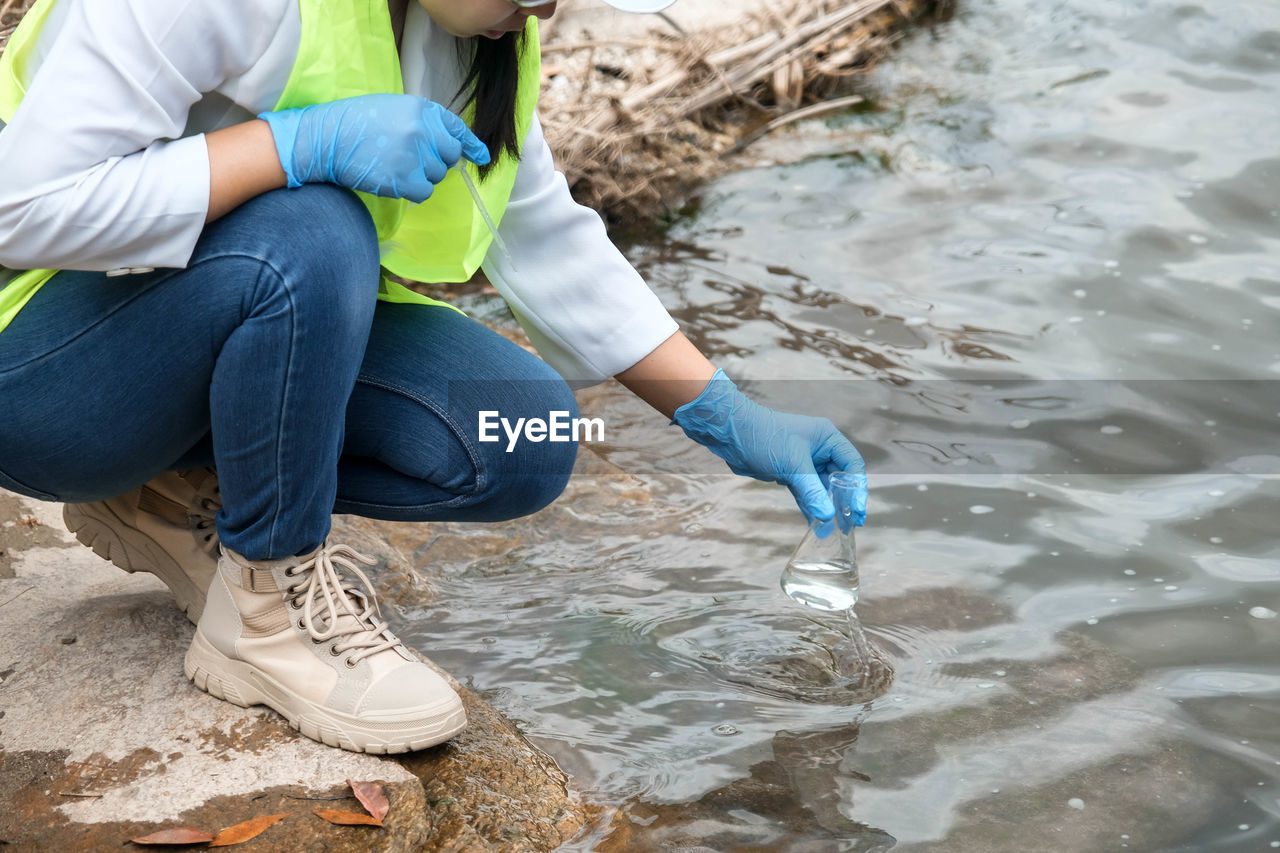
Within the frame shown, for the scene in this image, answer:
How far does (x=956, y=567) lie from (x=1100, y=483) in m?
0.58

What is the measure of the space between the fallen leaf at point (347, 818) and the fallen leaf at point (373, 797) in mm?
10

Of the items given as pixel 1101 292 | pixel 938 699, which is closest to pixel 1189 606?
pixel 938 699

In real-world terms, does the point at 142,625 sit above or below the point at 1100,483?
above

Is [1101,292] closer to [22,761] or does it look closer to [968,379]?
[968,379]

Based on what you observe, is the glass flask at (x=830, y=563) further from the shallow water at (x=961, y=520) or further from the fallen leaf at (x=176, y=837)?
the fallen leaf at (x=176, y=837)

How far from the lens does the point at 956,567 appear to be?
2.86m

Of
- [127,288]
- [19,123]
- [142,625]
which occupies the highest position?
[19,123]

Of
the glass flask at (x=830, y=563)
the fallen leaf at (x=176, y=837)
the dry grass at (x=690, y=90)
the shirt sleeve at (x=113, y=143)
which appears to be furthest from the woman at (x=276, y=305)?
the dry grass at (x=690, y=90)

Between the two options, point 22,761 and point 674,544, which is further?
point 674,544

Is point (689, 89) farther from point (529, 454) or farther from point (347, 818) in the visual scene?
point (347, 818)

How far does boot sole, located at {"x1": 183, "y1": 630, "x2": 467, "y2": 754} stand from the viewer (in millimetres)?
1944

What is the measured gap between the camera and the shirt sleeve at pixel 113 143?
5.23 feet

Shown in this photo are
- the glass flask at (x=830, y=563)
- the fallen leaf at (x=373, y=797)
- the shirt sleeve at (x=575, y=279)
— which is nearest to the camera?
the fallen leaf at (x=373, y=797)

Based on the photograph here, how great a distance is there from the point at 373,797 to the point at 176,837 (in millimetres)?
276
